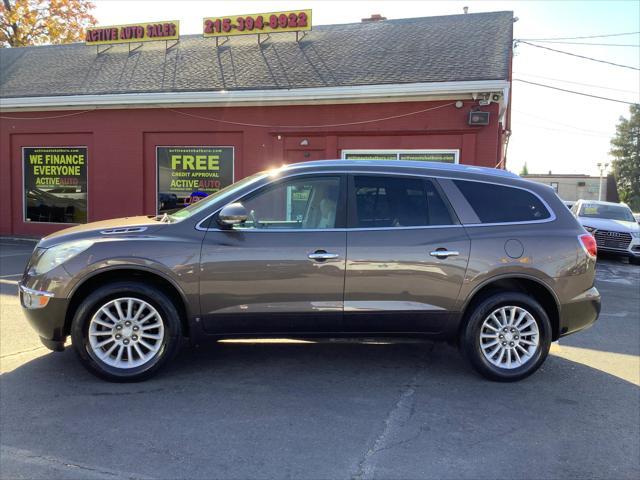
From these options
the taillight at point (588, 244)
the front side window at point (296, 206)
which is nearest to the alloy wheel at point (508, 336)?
the taillight at point (588, 244)

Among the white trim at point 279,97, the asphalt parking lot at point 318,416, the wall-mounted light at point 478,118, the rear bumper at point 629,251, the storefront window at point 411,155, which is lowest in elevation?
the asphalt parking lot at point 318,416

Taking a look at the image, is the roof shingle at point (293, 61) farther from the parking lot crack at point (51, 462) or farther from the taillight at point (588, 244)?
the parking lot crack at point (51, 462)

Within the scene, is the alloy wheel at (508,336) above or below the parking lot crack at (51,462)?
above

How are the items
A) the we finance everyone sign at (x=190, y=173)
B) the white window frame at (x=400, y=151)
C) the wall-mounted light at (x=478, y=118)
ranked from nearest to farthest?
the wall-mounted light at (x=478, y=118)
the white window frame at (x=400, y=151)
the we finance everyone sign at (x=190, y=173)

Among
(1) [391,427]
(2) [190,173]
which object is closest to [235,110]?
(2) [190,173]

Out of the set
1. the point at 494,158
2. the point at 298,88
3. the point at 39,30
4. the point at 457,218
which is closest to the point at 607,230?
the point at 494,158

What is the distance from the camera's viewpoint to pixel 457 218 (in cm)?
451

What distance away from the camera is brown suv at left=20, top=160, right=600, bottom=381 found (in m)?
4.28

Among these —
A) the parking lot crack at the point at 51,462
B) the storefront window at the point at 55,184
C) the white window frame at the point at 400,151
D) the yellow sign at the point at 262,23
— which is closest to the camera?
the parking lot crack at the point at 51,462

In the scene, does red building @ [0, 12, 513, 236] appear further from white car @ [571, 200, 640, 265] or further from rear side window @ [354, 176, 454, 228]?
rear side window @ [354, 176, 454, 228]

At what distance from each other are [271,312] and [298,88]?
886cm

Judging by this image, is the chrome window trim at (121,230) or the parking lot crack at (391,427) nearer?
the parking lot crack at (391,427)

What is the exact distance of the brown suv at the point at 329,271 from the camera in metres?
4.28

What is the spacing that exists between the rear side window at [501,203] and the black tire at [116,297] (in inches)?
106
